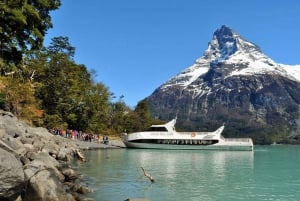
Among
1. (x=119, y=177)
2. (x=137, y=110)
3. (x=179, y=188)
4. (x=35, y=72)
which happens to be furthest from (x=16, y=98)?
(x=137, y=110)

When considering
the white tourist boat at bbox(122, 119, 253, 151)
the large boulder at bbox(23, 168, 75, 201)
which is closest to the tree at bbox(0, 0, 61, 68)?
the large boulder at bbox(23, 168, 75, 201)

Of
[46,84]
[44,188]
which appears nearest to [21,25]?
[44,188]

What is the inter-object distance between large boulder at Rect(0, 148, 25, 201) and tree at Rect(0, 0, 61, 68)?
18.4 metres

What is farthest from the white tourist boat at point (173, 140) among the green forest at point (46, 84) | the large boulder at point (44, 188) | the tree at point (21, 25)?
the large boulder at point (44, 188)

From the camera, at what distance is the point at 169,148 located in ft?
240

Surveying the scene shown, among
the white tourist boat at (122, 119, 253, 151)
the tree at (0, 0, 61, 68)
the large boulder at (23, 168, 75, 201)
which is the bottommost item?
the large boulder at (23, 168, 75, 201)

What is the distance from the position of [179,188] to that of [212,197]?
3142 mm

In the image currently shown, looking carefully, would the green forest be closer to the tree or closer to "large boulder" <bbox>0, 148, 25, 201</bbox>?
the tree

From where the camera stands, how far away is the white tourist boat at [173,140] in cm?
7231

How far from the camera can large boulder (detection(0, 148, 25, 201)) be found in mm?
12812

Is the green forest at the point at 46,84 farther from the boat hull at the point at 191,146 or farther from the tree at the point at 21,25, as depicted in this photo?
the boat hull at the point at 191,146

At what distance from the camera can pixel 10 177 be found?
42.7ft

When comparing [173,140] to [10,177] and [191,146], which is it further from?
[10,177]

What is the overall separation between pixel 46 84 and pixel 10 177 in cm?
6377
